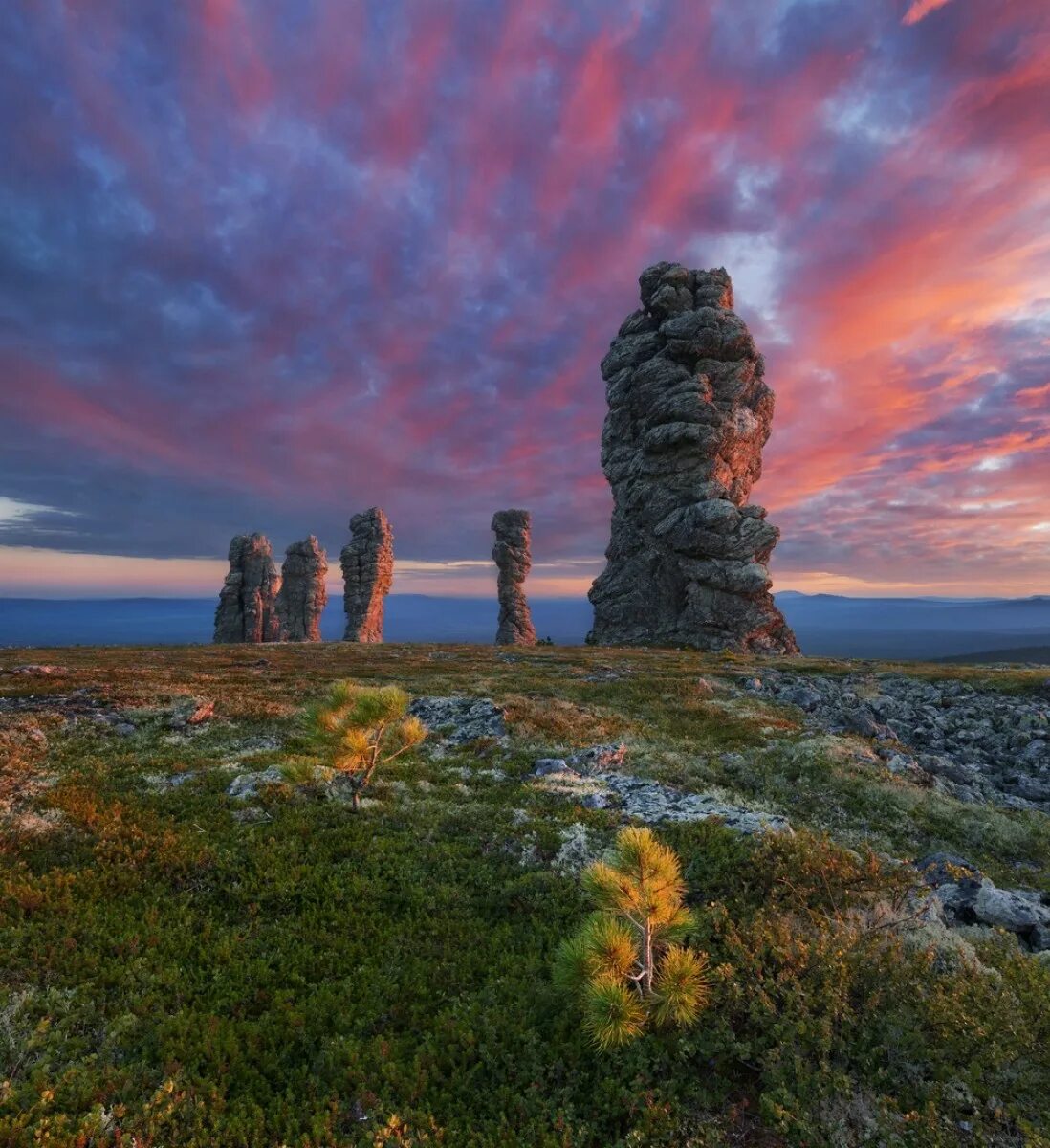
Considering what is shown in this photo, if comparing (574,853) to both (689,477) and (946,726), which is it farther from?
(689,477)

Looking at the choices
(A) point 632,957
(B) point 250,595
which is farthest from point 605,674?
(B) point 250,595

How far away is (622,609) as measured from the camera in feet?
238

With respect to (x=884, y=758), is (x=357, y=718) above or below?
above

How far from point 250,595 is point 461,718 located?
89298 mm

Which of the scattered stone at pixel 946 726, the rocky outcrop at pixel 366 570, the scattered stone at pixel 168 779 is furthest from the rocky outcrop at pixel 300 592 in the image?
the scattered stone at pixel 168 779

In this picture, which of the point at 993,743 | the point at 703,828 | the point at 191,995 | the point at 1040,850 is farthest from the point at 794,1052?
the point at 993,743

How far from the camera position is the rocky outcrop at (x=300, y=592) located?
334 ft

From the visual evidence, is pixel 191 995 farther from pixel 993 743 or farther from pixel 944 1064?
pixel 993 743

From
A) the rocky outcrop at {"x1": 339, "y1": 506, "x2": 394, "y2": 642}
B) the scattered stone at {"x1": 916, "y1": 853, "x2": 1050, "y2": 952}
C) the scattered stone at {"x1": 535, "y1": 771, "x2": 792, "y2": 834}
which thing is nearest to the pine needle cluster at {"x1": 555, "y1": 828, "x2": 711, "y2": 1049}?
the scattered stone at {"x1": 535, "y1": 771, "x2": 792, "y2": 834}

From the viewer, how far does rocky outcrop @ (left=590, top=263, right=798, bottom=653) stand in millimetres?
64750

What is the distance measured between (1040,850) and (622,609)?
196 feet

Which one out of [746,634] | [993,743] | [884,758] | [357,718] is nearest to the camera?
[357,718]

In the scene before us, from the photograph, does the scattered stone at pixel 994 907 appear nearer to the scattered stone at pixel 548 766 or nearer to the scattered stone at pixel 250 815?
the scattered stone at pixel 548 766

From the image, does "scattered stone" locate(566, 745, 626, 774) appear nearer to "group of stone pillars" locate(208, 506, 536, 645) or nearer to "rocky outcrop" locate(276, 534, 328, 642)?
"group of stone pillars" locate(208, 506, 536, 645)
